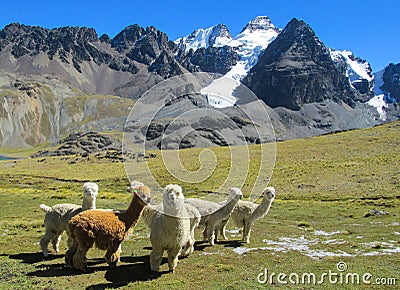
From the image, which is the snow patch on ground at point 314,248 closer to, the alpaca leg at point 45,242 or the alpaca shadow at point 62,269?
the alpaca shadow at point 62,269

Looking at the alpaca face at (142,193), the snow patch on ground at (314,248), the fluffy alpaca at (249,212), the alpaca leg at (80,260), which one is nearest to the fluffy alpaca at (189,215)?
the alpaca face at (142,193)

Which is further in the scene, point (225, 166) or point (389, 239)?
point (225, 166)

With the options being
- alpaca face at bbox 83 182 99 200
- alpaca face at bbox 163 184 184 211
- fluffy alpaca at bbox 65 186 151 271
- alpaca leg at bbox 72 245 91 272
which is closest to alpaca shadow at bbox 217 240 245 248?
alpaca face at bbox 163 184 184 211

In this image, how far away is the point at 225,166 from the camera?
87.4 metres

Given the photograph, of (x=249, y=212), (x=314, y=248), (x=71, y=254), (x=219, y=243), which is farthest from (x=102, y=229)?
(x=314, y=248)

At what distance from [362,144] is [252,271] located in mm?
103102

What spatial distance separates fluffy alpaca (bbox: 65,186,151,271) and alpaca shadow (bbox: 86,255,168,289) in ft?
1.62

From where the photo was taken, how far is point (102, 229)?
1317 cm

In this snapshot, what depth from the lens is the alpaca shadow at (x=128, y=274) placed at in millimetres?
12580

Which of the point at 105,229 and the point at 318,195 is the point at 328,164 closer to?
the point at 318,195

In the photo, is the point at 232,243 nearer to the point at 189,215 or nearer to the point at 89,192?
the point at 189,215

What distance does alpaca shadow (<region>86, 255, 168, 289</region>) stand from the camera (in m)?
12.6

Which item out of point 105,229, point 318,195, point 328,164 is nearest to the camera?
point 105,229

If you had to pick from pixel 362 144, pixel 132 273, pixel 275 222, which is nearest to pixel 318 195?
pixel 275 222
